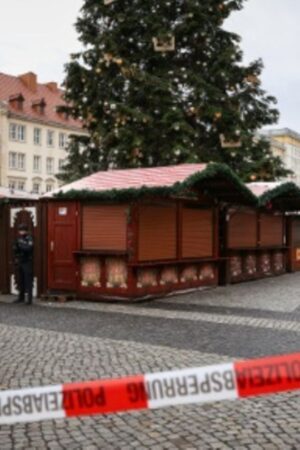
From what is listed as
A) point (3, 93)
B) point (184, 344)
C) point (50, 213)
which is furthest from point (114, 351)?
point (3, 93)

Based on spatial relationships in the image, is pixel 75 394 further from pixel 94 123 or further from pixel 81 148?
pixel 81 148

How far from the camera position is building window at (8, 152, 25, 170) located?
62.0m

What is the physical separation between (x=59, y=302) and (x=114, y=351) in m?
6.35

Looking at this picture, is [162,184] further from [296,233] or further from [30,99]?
[30,99]

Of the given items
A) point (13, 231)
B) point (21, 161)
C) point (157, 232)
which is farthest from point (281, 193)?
point (21, 161)

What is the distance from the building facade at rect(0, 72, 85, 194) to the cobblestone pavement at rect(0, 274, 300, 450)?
48.1 m

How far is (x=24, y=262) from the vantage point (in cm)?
1452

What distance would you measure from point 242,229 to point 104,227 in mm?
6547

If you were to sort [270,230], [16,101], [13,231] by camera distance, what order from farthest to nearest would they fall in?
[16,101]
[270,230]
[13,231]

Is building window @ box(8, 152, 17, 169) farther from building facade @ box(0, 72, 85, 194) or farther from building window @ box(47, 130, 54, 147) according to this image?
building window @ box(47, 130, 54, 147)

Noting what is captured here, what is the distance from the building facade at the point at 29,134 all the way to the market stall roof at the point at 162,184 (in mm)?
44607

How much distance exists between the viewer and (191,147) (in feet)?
82.0

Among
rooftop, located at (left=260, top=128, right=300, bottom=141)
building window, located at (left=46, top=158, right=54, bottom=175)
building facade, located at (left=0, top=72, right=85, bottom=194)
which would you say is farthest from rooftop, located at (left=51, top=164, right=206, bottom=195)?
rooftop, located at (left=260, top=128, right=300, bottom=141)

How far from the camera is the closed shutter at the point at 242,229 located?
19484 mm
